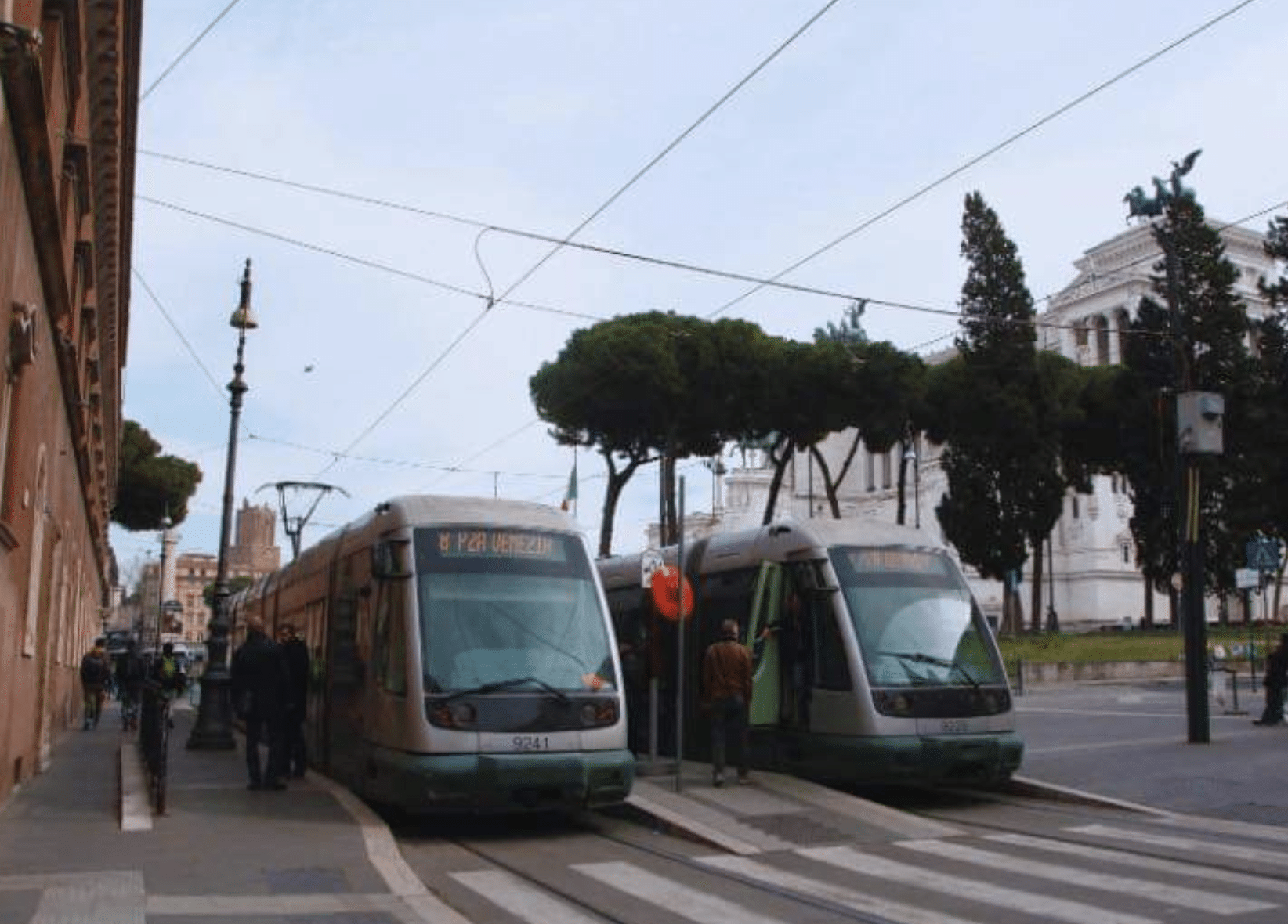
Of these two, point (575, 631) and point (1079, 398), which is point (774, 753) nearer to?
point (575, 631)

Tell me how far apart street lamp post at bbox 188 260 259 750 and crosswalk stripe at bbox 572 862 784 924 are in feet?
31.0

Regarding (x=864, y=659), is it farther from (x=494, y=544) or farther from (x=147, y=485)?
(x=147, y=485)

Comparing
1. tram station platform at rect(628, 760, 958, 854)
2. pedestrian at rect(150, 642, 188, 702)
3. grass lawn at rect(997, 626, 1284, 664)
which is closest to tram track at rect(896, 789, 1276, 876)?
tram station platform at rect(628, 760, 958, 854)

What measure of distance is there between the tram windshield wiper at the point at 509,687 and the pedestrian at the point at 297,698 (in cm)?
307

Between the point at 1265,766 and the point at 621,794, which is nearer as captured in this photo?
the point at 621,794

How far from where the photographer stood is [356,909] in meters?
7.58

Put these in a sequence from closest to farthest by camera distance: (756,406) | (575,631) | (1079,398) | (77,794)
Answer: (575,631), (77,794), (756,406), (1079,398)

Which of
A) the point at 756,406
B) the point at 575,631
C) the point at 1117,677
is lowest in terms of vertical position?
the point at 1117,677

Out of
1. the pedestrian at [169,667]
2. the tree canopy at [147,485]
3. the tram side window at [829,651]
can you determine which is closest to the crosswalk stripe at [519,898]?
the tram side window at [829,651]

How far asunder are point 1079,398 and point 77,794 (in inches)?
2113

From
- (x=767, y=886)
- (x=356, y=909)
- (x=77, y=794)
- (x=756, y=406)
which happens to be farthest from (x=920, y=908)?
(x=756, y=406)

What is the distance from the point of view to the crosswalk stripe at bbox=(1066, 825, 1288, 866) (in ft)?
30.3

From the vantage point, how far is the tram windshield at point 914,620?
41.7 ft

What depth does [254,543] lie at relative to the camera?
122m
